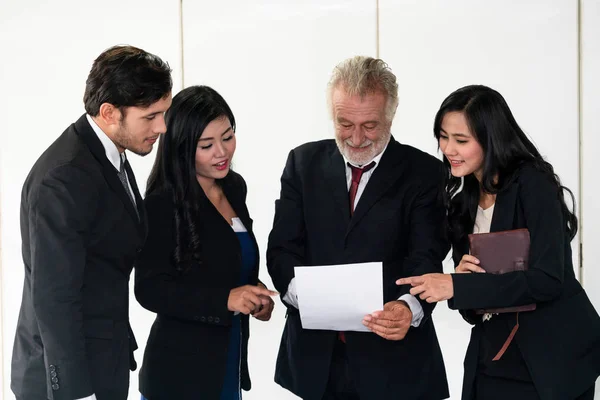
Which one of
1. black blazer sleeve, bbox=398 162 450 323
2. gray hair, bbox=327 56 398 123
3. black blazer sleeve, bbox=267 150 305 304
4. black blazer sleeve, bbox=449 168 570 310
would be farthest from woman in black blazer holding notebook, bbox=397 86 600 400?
black blazer sleeve, bbox=267 150 305 304

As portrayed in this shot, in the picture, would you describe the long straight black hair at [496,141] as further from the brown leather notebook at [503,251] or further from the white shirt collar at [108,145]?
the white shirt collar at [108,145]

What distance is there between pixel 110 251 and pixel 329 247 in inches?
28.8

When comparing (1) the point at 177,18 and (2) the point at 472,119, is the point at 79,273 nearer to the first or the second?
(2) the point at 472,119

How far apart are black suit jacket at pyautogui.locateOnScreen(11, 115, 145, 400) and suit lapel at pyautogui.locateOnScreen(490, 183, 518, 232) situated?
1028mm

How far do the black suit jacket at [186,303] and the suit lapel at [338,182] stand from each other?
35cm

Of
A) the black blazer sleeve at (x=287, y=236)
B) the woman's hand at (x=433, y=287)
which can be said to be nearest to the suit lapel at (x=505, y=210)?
the woman's hand at (x=433, y=287)

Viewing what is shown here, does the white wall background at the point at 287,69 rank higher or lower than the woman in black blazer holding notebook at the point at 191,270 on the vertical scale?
higher

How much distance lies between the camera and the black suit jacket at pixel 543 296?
2.31 metres

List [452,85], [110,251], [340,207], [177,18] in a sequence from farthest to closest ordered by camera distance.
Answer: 1. [177,18]
2. [452,85]
3. [340,207]
4. [110,251]

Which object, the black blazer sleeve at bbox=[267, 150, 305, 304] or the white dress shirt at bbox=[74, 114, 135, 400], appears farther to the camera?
the black blazer sleeve at bbox=[267, 150, 305, 304]

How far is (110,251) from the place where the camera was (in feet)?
7.25

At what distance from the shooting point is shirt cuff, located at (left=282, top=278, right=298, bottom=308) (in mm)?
2609

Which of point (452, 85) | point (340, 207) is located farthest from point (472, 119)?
point (452, 85)

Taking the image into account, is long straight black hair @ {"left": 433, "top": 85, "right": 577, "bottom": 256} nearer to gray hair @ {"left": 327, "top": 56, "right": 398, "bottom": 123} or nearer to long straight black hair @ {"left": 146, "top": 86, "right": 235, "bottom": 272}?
gray hair @ {"left": 327, "top": 56, "right": 398, "bottom": 123}
